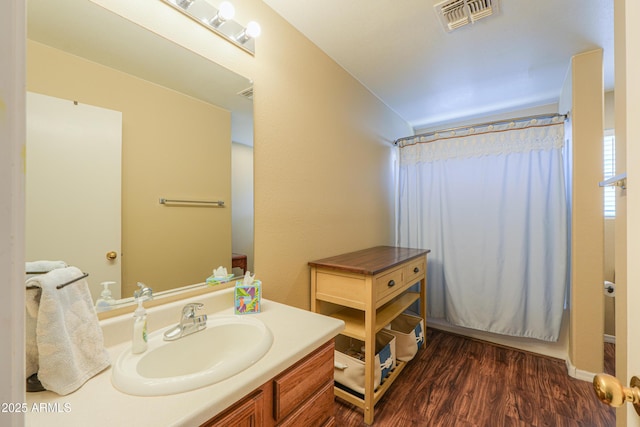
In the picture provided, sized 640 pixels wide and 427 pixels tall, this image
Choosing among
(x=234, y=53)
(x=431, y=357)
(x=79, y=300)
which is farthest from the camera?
(x=431, y=357)

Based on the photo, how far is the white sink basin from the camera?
25.8 inches

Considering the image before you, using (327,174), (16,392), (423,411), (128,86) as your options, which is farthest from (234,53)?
(423,411)

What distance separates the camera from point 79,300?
0.73m

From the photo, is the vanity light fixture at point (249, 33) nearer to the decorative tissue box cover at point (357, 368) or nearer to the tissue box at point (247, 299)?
the tissue box at point (247, 299)

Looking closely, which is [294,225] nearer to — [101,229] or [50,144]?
[101,229]

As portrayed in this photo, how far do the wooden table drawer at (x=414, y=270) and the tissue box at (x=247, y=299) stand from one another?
3.99 ft

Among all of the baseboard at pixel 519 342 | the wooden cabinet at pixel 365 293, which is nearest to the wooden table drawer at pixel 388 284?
the wooden cabinet at pixel 365 293

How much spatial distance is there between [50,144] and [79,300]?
484 millimetres

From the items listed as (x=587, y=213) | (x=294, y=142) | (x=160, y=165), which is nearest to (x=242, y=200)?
(x=160, y=165)

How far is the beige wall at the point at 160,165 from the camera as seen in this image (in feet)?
2.80

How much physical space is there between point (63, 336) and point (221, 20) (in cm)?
130

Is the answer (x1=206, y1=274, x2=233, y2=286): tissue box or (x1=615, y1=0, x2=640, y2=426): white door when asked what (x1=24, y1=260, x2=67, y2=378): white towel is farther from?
(x1=615, y1=0, x2=640, y2=426): white door

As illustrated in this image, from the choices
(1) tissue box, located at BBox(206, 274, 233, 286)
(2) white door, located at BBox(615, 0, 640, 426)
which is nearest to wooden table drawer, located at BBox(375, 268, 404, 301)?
(1) tissue box, located at BBox(206, 274, 233, 286)

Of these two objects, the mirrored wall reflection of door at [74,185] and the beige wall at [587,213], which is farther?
the beige wall at [587,213]
